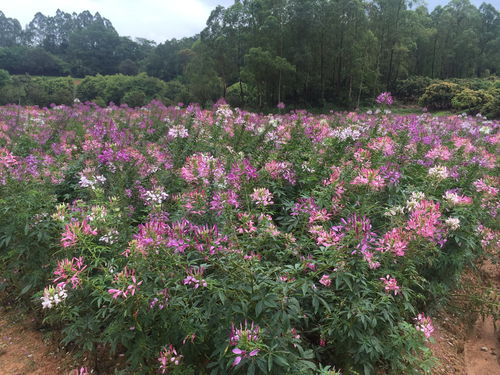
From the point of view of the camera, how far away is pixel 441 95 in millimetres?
21391

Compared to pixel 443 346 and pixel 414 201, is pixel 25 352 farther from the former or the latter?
pixel 443 346

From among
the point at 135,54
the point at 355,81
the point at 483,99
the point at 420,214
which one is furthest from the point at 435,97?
the point at 135,54

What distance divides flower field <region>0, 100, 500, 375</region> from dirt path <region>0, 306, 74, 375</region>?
6.0 inches

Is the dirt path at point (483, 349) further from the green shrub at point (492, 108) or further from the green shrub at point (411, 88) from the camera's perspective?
the green shrub at point (411, 88)

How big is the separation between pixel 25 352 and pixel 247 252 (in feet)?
6.92

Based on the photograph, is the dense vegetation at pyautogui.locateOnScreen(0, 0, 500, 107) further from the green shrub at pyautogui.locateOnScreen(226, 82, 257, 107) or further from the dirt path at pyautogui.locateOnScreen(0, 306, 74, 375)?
the dirt path at pyautogui.locateOnScreen(0, 306, 74, 375)

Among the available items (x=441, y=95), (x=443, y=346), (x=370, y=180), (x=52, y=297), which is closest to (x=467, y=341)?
(x=443, y=346)

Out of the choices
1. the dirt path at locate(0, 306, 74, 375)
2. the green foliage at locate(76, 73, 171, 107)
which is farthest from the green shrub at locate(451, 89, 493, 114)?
the green foliage at locate(76, 73, 171, 107)

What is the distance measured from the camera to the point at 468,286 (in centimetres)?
380

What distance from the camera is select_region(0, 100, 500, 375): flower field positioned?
180 cm

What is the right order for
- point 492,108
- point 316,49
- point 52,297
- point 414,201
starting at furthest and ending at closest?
point 316,49, point 492,108, point 414,201, point 52,297

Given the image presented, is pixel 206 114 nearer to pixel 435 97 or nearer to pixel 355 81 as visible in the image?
pixel 435 97

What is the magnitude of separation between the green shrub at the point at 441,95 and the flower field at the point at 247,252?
66.8 feet

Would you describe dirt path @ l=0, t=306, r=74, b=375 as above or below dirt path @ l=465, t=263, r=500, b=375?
above
